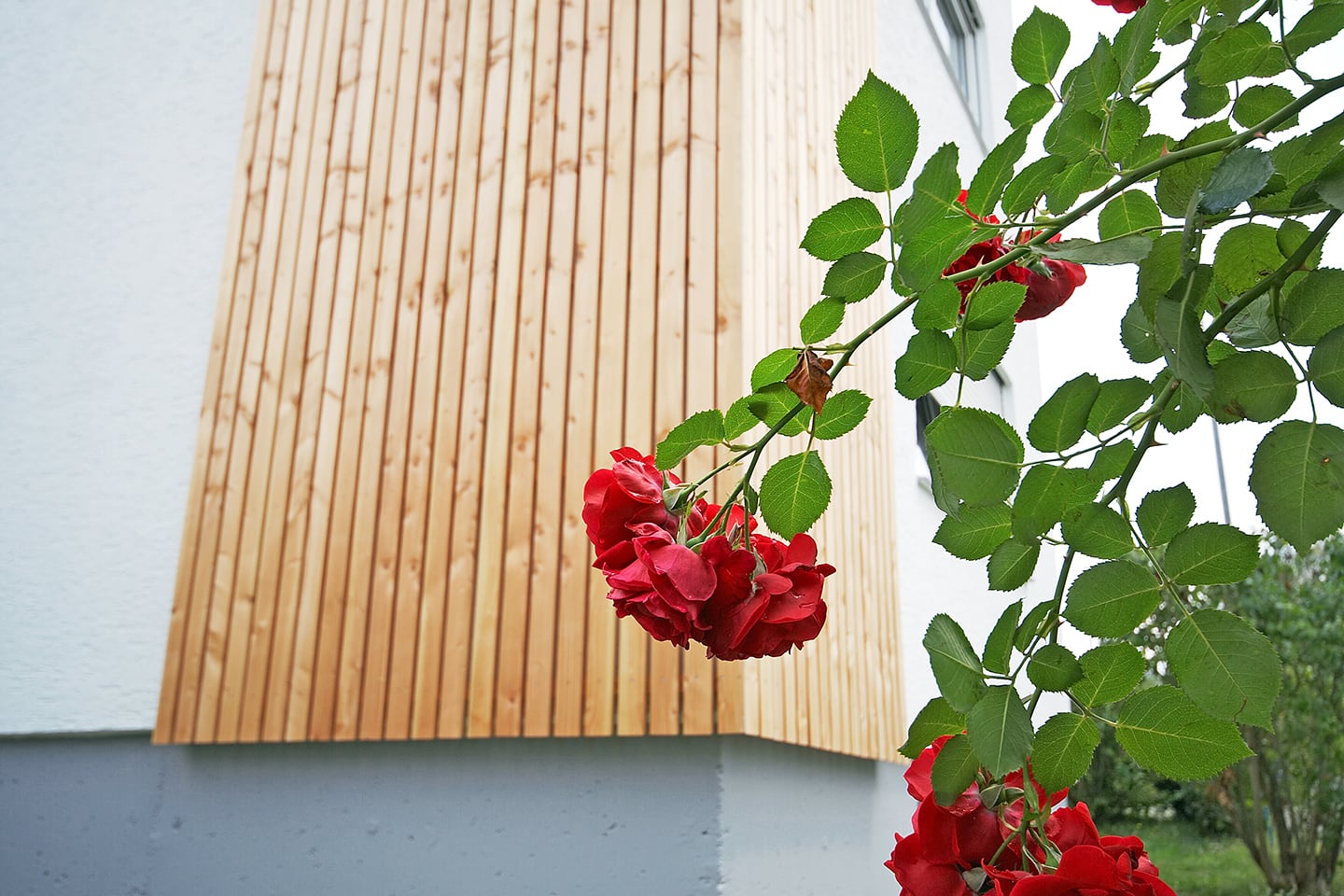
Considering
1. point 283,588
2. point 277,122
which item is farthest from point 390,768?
point 277,122

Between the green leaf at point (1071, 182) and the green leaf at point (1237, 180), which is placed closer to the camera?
the green leaf at point (1237, 180)

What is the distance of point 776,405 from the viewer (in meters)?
0.69

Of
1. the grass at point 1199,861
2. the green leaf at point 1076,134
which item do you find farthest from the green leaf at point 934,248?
the grass at point 1199,861

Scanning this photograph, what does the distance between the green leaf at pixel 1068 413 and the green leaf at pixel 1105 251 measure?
0.07 meters

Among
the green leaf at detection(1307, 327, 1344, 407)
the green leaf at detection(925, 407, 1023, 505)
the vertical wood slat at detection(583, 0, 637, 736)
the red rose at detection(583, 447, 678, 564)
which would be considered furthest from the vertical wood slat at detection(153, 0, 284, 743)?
the green leaf at detection(1307, 327, 1344, 407)

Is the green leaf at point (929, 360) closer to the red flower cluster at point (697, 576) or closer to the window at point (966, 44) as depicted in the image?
the red flower cluster at point (697, 576)

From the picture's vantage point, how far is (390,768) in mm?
3098

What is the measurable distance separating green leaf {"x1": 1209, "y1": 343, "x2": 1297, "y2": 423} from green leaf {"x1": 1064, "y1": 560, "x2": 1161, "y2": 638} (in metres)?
0.10

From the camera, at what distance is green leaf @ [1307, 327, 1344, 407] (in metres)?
0.55

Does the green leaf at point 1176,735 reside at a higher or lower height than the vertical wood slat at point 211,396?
lower

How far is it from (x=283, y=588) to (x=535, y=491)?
92cm

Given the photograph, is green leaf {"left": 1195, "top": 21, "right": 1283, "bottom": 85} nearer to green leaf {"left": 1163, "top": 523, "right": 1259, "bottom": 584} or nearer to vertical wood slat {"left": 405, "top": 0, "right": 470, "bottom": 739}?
green leaf {"left": 1163, "top": 523, "right": 1259, "bottom": 584}

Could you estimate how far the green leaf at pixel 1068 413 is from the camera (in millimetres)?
616

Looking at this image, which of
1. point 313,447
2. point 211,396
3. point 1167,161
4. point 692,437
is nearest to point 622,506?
point 692,437
